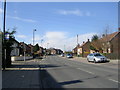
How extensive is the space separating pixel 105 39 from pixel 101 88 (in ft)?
151

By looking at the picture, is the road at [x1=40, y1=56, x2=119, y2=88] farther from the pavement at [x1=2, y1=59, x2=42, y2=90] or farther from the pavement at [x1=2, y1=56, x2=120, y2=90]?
the pavement at [x1=2, y1=59, x2=42, y2=90]

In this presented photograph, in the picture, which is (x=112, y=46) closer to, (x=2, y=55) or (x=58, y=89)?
(x=2, y=55)

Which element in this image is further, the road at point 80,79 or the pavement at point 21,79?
the pavement at point 21,79

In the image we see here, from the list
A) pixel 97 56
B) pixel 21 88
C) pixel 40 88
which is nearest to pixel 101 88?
pixel 40 88

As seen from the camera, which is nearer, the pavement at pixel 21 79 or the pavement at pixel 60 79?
the pavement at pixel 60 79

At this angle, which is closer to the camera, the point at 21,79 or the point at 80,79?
the point at 80,79

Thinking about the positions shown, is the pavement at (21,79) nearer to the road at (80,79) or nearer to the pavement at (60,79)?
the pavement at (60,79)

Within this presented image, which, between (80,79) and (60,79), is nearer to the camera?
(80,79)

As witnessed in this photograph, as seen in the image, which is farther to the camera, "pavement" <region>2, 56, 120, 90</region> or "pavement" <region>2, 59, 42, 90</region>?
"pavement" <region>2, 59, 42, 90</region>

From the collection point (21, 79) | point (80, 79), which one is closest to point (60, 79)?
point (80, 79)

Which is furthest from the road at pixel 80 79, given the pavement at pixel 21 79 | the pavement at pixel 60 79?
the pavement at pixel 21 79

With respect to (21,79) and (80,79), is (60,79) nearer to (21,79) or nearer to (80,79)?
(80,79)

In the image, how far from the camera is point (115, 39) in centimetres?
5450

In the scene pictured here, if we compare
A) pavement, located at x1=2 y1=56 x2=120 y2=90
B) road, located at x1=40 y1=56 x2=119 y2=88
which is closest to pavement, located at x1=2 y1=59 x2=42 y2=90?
pavement, located at x1=2 y1=56 x2=120 y2=90
